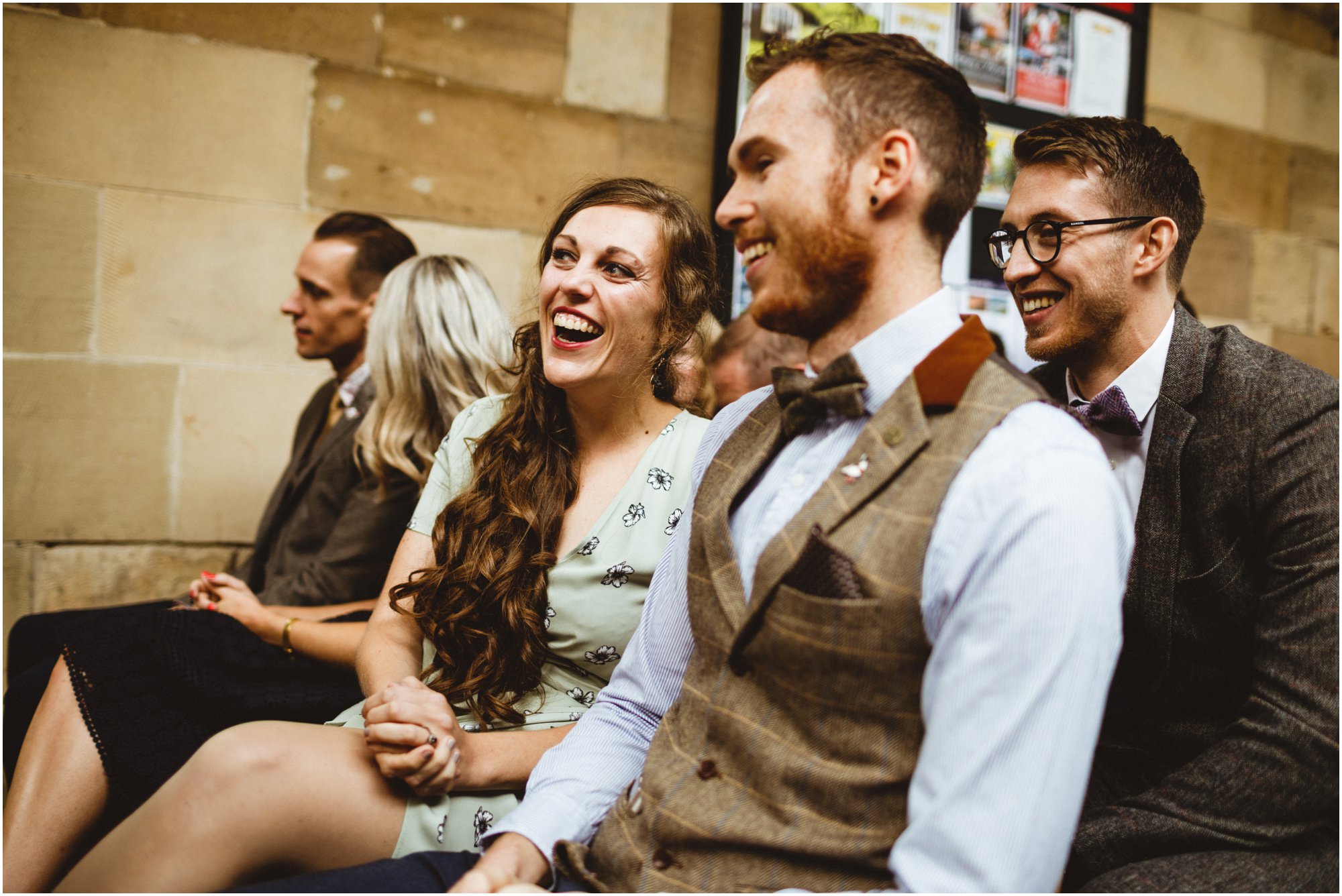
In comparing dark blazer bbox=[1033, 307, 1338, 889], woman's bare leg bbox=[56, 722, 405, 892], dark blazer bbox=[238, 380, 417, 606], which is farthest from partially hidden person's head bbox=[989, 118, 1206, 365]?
dark blazer bbox=[238, 380, 417, 606]

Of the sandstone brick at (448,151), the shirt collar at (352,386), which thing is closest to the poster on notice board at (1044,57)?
the sandstone brick at (448,151)

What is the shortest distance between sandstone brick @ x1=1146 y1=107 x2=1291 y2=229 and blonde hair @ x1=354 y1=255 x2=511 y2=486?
3373mm

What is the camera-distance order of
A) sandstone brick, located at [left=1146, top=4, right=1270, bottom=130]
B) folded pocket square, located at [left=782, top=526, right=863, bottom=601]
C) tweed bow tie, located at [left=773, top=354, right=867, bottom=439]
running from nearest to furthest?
folded pocket square, located at [left=782, top=526, right=863, bottom=601]
tweed bow tie, located at [left=773, top=354, right=867, bottom=439]
sandstone brick, located at [left=1146, top=4, right=1270, bottom=130]

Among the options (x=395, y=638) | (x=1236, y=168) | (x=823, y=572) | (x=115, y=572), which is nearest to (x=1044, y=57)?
(x=1236, y=168)

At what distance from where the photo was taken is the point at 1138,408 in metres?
1.61

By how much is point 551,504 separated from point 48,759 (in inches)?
40.3

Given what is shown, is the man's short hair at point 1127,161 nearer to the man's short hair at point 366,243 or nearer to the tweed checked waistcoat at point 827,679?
the tweed checked waistcoat at point 827,679

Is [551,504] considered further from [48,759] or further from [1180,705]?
[1180,705]

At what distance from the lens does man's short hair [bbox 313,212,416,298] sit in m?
3.17

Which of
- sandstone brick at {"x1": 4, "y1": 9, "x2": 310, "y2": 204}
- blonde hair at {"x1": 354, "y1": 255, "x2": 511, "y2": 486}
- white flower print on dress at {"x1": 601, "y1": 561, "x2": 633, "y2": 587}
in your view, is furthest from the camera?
sandstone brick at {"x1": 4, "y1": 9, "x2": 310, "y2": 204}

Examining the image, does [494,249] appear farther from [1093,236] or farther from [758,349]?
[1093,236]

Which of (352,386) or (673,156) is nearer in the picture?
(352,386)

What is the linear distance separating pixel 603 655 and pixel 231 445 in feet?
7.05

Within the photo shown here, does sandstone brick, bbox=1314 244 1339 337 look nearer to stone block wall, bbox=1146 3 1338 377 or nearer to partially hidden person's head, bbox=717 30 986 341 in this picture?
stone block wall, bbox=1146 3 1338 377
